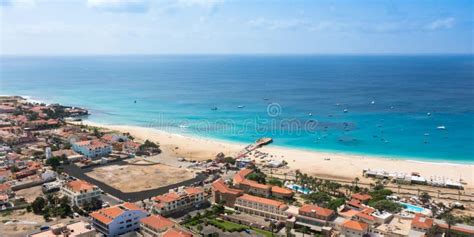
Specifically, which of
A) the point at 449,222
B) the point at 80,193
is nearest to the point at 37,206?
the point at 80,193

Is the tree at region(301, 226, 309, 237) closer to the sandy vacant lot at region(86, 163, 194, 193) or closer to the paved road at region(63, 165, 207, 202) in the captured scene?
the paved road at region(63, 165, 207, 202)

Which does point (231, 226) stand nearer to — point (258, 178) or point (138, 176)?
point (258, 178)

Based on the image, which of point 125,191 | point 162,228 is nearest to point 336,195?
point 162,228

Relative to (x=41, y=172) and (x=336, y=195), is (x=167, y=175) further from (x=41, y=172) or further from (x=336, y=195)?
(x=336, y=195)

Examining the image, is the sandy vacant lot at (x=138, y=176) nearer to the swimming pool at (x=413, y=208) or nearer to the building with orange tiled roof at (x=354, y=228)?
the building with orange tiled roof at (x=354, y=228)

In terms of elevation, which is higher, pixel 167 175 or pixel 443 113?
pixel 443 113

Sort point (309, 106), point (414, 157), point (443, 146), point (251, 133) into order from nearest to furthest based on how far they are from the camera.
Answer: point (414, 157)
point (443, 146)
point (251, 133)
point (309, 106)

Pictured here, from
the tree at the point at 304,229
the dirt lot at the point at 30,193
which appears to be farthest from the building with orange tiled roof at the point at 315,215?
the dirt lot at the point at 30,193
